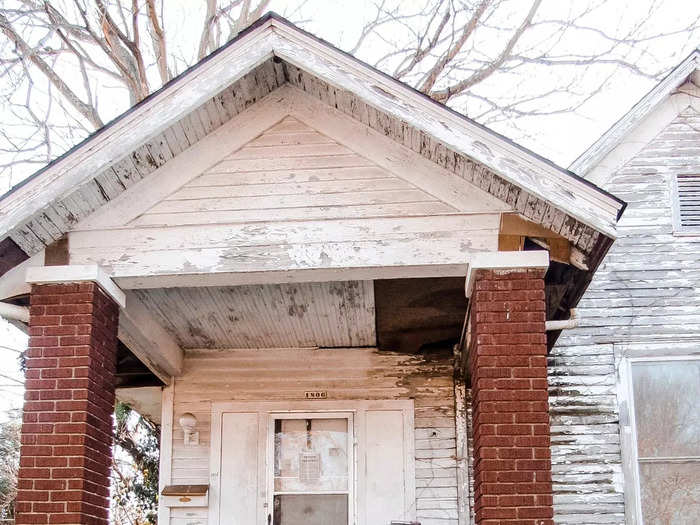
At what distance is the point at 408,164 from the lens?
725 centimetres

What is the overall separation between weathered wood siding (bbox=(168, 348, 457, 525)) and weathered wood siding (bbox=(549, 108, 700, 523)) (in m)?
1.12

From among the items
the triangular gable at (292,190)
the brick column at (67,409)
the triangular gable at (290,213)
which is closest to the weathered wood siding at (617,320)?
the triangular gable at (290,213)

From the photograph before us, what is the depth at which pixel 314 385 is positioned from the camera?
9734 millimetres

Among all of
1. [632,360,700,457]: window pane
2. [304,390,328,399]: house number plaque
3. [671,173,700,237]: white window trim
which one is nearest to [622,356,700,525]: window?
[632,360,700,457]: window pane

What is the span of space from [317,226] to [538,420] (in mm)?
2114

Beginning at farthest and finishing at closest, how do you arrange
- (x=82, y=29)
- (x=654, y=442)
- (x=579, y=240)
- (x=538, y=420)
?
(x=82, y=29)
(x=654, y=442)
(x=579, y=240)
(x=538, y=420)

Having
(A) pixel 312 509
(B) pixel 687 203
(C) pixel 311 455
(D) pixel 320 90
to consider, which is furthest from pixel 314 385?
(B) pixel 687 203

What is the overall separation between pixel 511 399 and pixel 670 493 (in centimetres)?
341

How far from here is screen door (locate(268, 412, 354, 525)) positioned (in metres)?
9.37

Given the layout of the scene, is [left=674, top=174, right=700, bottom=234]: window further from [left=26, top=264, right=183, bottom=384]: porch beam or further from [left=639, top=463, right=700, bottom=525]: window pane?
[left=26, top=264, right=183, bottom=384]: porch beam

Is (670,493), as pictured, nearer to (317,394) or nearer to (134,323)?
(317,394)

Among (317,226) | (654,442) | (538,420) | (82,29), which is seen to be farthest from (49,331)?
(82,29)

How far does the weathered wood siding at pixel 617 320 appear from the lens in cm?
922

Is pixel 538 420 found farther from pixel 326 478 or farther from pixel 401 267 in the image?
pixel 326 478
